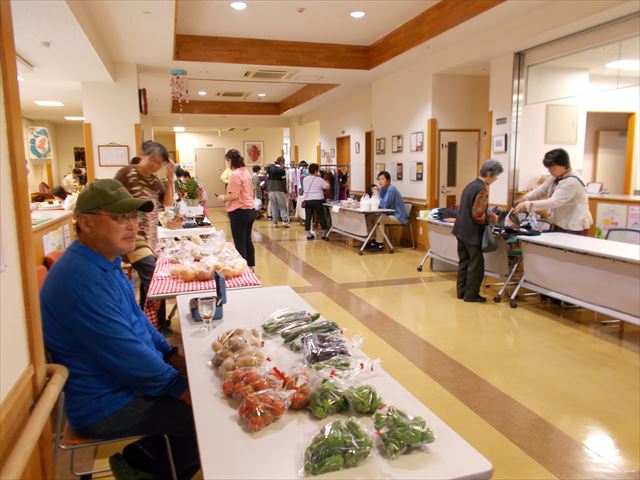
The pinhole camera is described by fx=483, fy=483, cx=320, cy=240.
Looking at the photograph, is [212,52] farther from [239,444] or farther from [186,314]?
[239,444]

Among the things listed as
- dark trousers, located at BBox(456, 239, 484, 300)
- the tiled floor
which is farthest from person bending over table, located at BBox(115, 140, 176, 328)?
dark trousers, located at BBox(456, 239, 484, 300)

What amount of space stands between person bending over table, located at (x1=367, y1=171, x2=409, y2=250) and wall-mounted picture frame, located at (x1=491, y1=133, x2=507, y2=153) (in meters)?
1.92

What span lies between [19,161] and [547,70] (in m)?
6.34

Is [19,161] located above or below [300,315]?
above

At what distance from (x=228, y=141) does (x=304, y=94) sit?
7.49 m

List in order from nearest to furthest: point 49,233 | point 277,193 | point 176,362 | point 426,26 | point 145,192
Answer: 1. point 176,362
2. point 49,233
3. point 145,192
4. point 426,26
5. point 277,193

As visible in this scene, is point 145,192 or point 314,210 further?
point 314,210

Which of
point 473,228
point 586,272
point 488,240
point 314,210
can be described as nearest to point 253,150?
point 314,210

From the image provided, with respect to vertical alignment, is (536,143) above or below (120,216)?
above

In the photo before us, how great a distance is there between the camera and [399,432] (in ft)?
4.27

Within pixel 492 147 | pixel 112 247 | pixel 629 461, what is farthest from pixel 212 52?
pixel 629 461

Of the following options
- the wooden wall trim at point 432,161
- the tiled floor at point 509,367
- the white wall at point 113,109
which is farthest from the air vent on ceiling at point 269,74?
the tiled floor at point 509,367

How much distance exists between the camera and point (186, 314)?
243cm

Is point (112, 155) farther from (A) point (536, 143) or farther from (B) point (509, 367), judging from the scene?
(B) point (509, 367)
